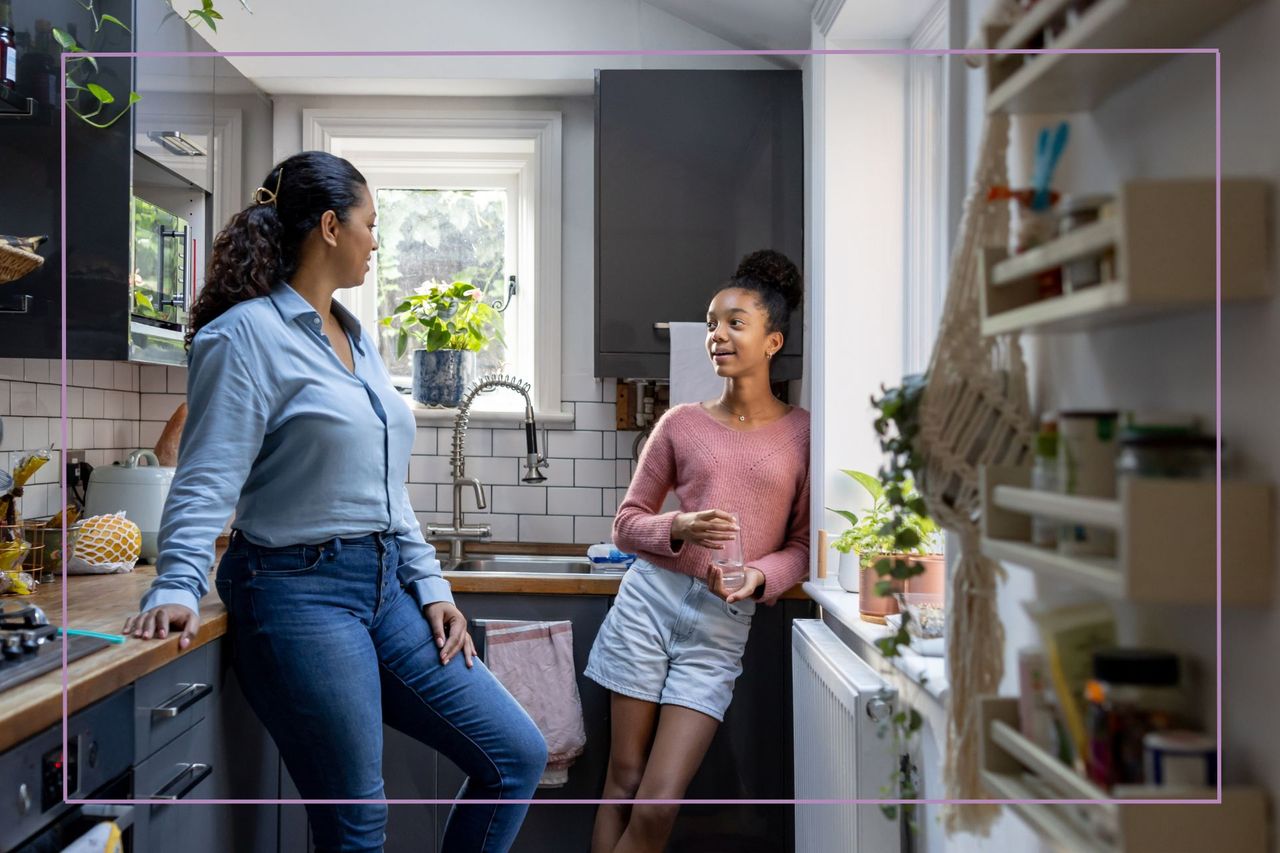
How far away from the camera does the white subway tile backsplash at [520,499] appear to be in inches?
81.7

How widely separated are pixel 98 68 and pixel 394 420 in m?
0.87

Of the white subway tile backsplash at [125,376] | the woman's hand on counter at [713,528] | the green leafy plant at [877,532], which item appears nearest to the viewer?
the green leafy plant at [877,532]

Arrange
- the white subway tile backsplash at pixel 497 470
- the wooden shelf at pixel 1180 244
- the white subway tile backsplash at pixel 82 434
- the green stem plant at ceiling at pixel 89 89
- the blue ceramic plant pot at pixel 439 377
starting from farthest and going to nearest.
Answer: the white subway tile backsplash at pixel 497 470
the white subway tile backsplash at pixel 82 434
the green stem plant at ceiling at pixel 89 89
the blue ceramic plant pot at pixel 439 377
the wooden shelf at pixel 1180 244

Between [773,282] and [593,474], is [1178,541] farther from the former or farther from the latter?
[593,474]

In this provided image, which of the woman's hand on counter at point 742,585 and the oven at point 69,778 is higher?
the woman's hand on counter at point 742,585

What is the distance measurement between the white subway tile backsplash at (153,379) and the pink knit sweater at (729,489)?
101 cm

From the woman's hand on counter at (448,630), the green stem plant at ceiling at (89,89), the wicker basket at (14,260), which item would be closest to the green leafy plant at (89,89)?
the green stem plant at ceiling at (89,89)

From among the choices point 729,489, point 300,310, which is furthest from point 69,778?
point 729,489

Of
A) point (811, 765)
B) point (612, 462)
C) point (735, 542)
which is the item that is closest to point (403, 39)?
point (612, 462)

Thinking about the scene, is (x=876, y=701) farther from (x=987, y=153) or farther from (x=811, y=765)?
(x=811, y=765)

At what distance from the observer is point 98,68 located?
146cm

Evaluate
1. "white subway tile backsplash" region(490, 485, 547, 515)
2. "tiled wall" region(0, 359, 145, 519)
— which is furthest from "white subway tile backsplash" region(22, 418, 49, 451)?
"white subway tile backsplash" region(490, 485, 547, 515)

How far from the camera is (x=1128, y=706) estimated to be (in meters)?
0.41

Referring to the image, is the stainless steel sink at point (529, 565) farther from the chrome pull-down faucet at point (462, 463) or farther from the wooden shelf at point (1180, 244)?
the wooden shelf at point (1180, 244)
